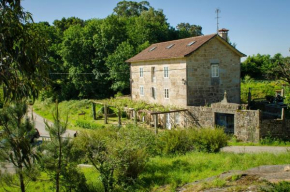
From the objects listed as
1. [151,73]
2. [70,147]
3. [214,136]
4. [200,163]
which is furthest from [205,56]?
[70,147]

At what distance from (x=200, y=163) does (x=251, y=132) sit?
9001 millimetres

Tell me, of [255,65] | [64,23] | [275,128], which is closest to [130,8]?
[64,23]

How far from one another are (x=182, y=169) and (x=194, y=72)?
14.0m

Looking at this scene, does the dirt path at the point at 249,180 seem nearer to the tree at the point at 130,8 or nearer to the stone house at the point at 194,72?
the stone house at the point at 194,72

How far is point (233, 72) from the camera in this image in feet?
87.0

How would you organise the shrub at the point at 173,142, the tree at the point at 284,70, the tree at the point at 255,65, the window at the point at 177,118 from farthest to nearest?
the tree at the point at 255,65 → the window at the point at 177,118 → the shrub at the point at 173,142 → the tree at the point at 284,70

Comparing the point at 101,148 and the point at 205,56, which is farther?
the point at 205,56

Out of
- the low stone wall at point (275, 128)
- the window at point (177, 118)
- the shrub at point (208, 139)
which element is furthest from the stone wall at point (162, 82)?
the shrub at point (208, 139)

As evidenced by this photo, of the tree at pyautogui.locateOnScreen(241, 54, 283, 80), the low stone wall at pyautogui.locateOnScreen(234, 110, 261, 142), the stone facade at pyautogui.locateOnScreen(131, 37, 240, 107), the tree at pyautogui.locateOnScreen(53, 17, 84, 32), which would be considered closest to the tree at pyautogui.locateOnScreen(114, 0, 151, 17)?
the tree at pyautogui.locateOnScreen(53, 17, 84, 32)

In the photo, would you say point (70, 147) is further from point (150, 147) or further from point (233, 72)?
point (233, 72)

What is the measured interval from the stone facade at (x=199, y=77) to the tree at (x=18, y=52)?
17.8 meters

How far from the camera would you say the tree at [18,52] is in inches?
245

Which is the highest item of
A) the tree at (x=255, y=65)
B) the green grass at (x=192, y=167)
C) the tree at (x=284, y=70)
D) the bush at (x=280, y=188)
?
the tree at (x=255, y=65)

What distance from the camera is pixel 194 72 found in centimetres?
2416
